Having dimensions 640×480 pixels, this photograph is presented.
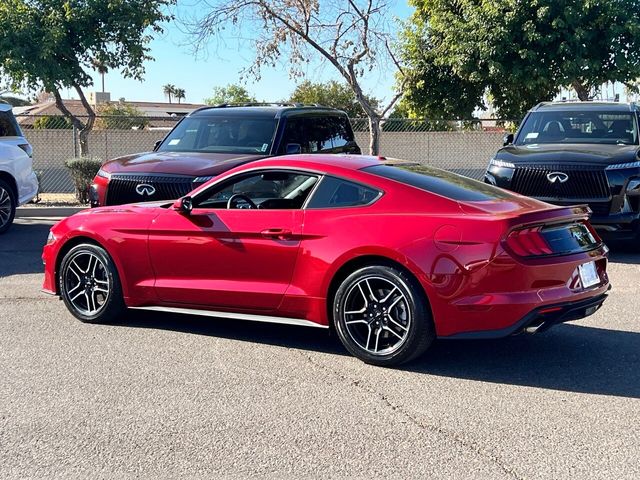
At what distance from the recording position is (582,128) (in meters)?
11.8

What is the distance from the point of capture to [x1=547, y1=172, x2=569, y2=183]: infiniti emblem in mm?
10398

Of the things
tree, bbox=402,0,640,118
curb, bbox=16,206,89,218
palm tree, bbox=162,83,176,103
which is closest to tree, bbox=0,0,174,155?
curb, bbox=16,206,89,218

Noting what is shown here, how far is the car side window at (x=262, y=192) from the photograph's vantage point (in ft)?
20.3

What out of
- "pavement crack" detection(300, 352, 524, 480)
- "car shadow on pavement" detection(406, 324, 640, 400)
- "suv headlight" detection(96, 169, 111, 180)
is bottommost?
"car shadow on pavement" detection(406, 324, 640, 400)

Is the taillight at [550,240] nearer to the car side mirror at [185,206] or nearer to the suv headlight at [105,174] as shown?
the car side mirror at [185,206]

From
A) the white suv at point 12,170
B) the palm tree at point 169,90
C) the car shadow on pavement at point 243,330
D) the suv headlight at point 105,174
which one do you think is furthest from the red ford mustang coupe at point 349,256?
the palm tree at point 169,90

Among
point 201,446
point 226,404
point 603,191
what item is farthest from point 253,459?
point 603,191

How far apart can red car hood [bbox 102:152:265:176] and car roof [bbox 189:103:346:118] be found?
0.92 meters

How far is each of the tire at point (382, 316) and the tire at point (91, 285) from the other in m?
2.16

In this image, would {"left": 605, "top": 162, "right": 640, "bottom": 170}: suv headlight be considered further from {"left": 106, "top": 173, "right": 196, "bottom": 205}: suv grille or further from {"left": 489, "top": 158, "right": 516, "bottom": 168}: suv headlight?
{"left": 106, "top": 173, "right": 196, "bottom": 205}: suv grille

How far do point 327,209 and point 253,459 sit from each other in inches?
91.8

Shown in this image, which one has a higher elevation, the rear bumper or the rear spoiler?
the rear spoiler

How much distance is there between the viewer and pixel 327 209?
593 centimetres

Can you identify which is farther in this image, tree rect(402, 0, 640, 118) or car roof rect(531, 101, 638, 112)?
tree rect(402, 0, 640, 118)
